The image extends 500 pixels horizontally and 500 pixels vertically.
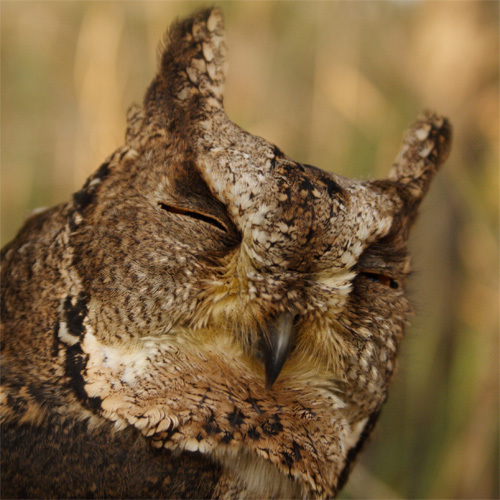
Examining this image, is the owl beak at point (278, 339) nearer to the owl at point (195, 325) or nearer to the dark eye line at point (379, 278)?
the owl at point (195, 325)

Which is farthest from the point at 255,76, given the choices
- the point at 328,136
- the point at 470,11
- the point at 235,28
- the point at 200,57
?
the point at 200,57

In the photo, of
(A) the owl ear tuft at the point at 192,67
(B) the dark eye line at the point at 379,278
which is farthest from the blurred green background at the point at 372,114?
(B) the dark eye line at the point at 379,278

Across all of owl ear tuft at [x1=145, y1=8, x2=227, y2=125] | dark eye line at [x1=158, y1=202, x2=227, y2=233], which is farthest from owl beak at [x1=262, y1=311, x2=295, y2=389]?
owl ear tuft at [x1=145, y1=8, x2=227, y2=125]

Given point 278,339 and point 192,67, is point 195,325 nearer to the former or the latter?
point 278,339

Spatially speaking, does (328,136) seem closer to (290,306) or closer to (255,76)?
(255,76)

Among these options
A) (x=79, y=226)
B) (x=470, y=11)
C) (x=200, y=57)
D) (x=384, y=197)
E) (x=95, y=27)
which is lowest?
(x=79, y=226)

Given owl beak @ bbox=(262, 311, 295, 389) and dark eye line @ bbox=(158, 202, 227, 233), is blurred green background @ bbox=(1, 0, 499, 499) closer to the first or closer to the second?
dark eye line @ bbox=(158, 202, 227, 233)
